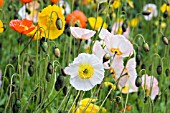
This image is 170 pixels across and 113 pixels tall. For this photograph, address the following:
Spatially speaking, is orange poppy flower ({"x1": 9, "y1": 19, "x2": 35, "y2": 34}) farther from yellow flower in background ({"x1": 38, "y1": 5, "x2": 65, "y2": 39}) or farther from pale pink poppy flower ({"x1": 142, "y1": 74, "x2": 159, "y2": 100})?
pale pink poppy flower ({"x1": 142, "y1": 74, "x2": 159, "y2": 100})

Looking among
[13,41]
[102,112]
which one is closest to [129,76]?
[102,112]

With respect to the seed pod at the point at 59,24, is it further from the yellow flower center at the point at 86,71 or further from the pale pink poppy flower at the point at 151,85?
the pale pink poppy flower at the point at 151,85

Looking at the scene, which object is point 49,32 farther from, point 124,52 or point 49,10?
point 124,52

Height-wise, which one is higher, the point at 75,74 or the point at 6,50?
the point at 75,74

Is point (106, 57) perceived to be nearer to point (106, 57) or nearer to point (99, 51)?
point (106, 57)

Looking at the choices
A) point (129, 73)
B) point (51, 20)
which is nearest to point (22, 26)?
point (51, 20)

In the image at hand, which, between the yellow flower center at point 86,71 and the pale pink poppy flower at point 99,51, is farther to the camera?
the pale pink poppy flower at point 99,51

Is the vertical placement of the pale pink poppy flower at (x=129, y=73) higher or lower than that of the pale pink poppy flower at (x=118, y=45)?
lower

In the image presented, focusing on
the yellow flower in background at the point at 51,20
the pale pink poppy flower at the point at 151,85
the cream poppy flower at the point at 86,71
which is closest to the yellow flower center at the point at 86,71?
the cream poppy flower at the point at 86,71

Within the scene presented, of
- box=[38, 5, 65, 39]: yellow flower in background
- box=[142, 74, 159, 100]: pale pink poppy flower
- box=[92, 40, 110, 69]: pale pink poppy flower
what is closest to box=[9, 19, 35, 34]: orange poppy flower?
box=[38, 5, 65, 39]: yellow flower in background
